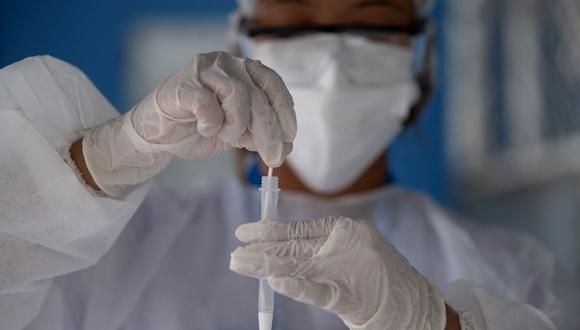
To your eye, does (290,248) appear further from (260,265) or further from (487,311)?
(487,311)

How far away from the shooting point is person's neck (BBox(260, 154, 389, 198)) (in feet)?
6.09

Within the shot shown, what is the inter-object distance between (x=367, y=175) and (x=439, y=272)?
0.32m

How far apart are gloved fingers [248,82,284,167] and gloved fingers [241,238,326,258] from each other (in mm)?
114

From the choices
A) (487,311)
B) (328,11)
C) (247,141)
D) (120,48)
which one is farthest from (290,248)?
(120,48)

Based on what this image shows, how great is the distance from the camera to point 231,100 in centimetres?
102

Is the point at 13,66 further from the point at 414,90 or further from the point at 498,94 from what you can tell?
the point at 498,94

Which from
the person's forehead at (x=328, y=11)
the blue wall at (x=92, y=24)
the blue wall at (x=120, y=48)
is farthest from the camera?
the blue wall at (x=120, y=48)

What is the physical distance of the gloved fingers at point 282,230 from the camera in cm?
105

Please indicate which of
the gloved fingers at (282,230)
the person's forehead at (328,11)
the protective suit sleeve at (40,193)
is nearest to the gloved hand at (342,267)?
the gloved fingers at (282,230)

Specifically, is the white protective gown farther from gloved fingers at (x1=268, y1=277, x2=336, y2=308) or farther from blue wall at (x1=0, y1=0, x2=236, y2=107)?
blue wall at (x1=0, y1=0, x2=236, y2=107)

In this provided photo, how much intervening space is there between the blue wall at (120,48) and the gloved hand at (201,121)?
1481 millimetres

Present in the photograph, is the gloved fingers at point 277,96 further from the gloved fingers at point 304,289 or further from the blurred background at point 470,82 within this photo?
the blurred background at point 470,82

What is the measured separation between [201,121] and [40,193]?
10.3 inches

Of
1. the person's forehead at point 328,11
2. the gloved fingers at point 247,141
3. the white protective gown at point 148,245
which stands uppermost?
the person's forehead at point 328,11
